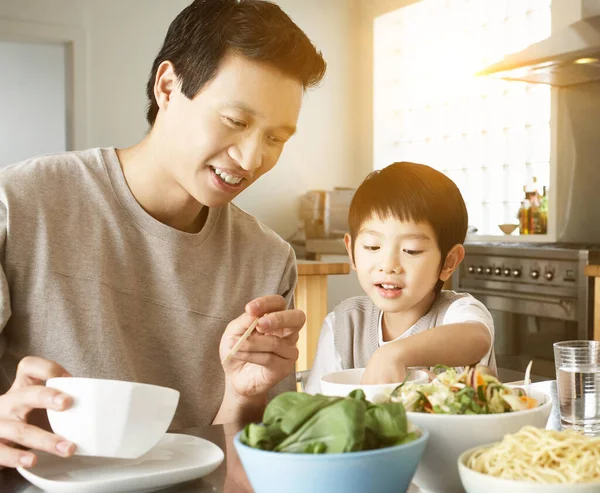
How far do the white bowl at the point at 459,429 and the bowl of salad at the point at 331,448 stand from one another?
4 centimetres

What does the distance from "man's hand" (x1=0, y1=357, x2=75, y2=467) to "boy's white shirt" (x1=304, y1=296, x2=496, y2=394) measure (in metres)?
0.58

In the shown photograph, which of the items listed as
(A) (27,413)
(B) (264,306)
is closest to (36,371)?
(A) (27,413)

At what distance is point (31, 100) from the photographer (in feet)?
15.1

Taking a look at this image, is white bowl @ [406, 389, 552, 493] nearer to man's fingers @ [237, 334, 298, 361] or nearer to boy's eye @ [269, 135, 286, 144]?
man's fingers @ [237, 334, 298, 361]

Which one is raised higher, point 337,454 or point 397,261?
point 397,261

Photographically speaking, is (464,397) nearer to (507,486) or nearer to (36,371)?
(507,486)

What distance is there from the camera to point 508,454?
56cm

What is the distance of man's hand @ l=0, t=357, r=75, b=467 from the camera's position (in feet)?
2.14

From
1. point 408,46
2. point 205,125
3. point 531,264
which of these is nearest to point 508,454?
point 205,125

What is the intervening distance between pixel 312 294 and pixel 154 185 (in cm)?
192

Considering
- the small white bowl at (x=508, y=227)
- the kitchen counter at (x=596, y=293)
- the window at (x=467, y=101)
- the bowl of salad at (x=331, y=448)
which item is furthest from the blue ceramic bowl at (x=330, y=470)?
the window at (x=467, y=101)

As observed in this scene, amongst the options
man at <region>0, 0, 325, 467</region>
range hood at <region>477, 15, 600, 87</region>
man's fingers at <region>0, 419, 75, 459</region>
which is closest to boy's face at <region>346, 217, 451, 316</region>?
man at <region>0, 0, 325, 467</region>

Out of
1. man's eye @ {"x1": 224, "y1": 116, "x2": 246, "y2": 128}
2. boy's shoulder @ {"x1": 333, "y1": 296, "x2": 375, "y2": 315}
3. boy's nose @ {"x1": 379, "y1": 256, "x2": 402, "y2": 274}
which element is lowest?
boy's shoulder @ {"x1": 333, "y1": 296, "x2": 375, "y2": 315}

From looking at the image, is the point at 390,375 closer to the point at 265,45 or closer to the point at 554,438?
the point at 554,438
